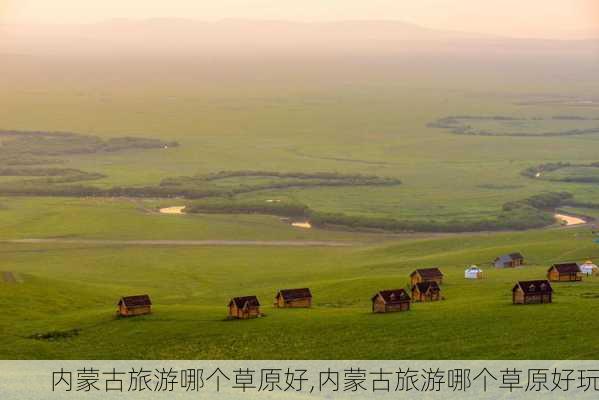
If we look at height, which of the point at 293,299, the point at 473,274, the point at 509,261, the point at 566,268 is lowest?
the point at 293,299

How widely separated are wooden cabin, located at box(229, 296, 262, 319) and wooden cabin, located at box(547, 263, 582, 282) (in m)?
17.9

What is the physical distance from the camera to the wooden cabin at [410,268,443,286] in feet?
239

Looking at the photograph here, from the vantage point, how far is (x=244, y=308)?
63.6 m

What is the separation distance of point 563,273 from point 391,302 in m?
12.9

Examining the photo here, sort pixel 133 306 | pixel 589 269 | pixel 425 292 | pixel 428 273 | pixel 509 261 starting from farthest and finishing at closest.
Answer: pixel 509 261, pixel 589 269, pixel 428 273, pixel 425 292, pixel 133 306

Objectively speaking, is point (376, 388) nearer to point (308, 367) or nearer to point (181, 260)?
point (308, 367)

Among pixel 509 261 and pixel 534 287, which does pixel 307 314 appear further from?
pixel 509 261

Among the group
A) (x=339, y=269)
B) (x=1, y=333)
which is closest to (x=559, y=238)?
(x=339, y=269)

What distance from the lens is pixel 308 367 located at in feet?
171

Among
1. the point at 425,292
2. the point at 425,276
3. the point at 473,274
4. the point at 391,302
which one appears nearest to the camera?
the point at 391,302

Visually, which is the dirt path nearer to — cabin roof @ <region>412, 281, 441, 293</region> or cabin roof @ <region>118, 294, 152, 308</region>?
cabin roof @ <region>412, 281, 441, 293</region>

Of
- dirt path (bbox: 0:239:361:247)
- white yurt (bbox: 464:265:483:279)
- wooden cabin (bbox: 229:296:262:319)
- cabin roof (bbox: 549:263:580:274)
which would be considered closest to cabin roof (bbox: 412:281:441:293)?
cabin roof (bbox: 549:263:580:274)

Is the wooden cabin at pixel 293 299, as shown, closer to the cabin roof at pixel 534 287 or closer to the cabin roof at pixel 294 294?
the cabin roof at pixel 294 294

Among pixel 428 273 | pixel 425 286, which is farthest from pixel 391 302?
pixel 428 273
